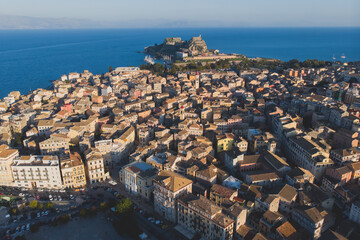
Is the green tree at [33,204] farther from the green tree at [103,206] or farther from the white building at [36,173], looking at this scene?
the green tree at [103,206]

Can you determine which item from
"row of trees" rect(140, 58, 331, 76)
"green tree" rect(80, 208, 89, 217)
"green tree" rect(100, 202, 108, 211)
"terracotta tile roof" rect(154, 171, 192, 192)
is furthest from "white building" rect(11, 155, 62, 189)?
"row of trees" rect(140, 58, 331, 76)

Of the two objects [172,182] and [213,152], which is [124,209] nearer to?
[172,182]

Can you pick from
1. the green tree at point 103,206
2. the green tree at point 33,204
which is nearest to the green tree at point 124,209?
the green tree at point 103,206

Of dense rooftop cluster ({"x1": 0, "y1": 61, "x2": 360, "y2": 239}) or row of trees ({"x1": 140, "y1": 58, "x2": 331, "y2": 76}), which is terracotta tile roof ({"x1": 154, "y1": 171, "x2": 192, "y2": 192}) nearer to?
dense rooftop cluster ({"x1": 0, "y1": 61, "x2": 360, "y2": 239})

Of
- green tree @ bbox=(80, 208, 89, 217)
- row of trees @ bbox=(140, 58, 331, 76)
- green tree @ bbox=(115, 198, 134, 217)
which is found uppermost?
row of trees @ bbox=(140, 58, 331, 76)

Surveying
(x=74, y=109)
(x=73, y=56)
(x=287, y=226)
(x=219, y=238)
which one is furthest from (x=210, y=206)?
(x=73, y=56)

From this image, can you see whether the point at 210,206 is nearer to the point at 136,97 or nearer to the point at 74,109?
the point at 74,109

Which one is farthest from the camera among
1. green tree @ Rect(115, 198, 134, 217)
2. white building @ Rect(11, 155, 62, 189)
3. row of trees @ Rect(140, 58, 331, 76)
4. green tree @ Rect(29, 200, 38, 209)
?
row of trees @ Rect(140, 58, 331, 76)
